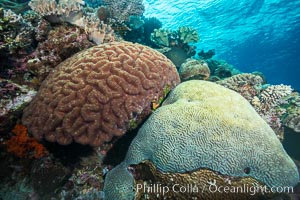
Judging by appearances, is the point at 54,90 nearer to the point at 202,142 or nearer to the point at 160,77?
the point at 160,77

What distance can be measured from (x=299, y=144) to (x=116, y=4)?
31.5 ft

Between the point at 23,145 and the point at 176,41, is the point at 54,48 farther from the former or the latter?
the point at 176,41

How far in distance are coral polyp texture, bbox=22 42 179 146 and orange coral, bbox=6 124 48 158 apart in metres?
0.24

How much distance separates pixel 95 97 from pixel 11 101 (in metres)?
1.64

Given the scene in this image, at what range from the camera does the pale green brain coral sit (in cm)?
311

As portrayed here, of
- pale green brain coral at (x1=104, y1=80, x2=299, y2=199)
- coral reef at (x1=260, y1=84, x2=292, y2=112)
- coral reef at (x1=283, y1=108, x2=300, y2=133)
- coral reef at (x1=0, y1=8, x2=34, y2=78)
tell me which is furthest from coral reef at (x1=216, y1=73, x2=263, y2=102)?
coral reef at (x1=0, y1=8, x2=34, y2=78)

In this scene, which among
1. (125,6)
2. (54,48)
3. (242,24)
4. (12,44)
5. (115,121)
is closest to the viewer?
(115,121)

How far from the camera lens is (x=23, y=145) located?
3793 mm

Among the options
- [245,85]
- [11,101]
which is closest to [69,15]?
[11,101]

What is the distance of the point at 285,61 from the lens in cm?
4003

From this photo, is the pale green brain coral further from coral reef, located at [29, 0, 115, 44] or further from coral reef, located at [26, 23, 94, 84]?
coral reef, located at [29, 0, 115, 44]

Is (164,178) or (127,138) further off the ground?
(164,178)

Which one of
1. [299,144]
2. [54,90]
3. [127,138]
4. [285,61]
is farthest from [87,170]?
[285,61]

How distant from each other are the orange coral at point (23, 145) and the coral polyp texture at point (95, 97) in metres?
0.24
